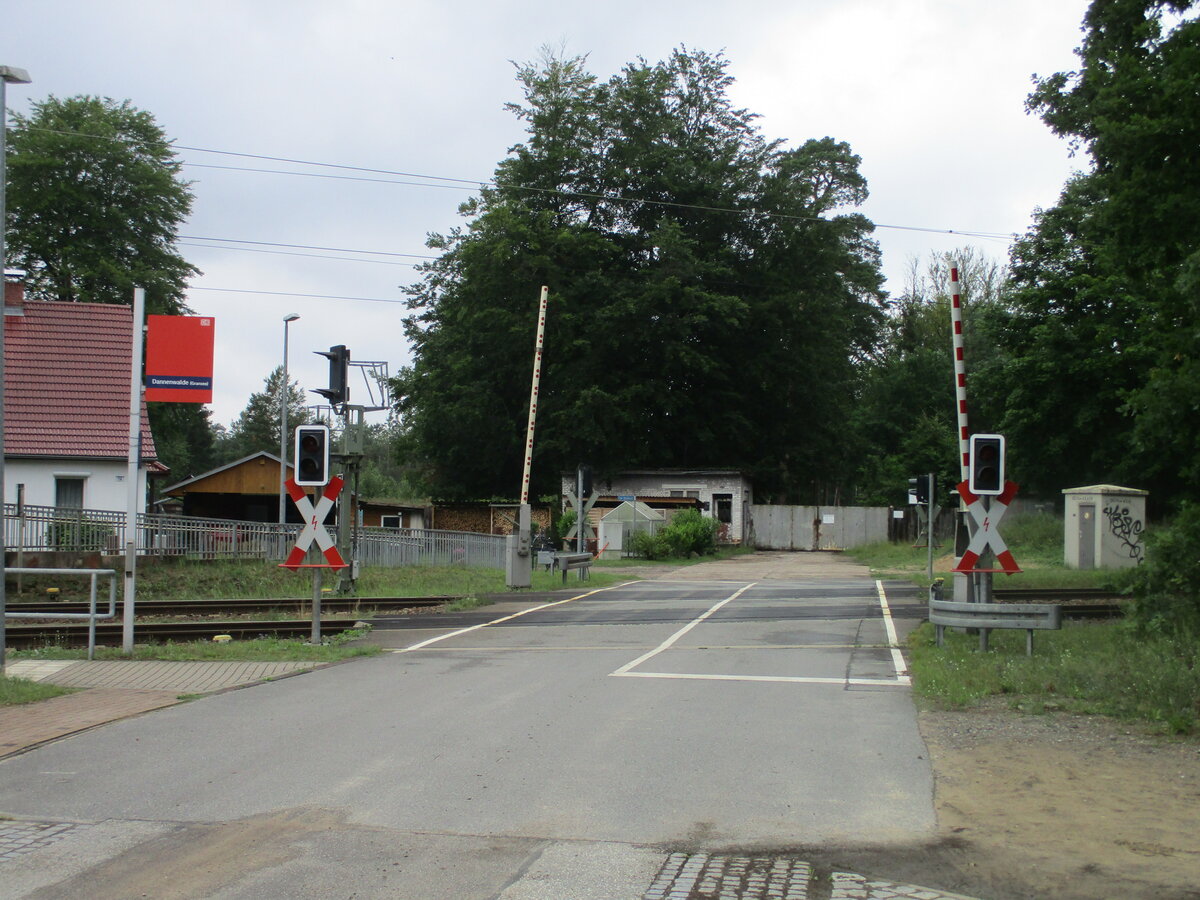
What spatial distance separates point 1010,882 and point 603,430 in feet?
147

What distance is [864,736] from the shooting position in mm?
8688

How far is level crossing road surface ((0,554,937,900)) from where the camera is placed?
18.1ft

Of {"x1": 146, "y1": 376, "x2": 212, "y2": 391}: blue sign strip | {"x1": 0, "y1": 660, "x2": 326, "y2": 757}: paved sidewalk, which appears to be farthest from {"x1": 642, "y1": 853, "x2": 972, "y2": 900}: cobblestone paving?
{"x1": 146, "y1": 376, "x2": 212, "y2": 391}: blue sign strip

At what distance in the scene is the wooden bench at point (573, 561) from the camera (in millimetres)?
28466

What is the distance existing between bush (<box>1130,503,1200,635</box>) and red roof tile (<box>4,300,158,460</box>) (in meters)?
27.3

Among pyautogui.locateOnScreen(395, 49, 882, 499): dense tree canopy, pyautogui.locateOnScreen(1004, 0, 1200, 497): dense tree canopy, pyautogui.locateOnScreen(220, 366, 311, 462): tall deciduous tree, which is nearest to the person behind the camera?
pyautogui.locateOnScreen(1004, 0, 1200, 497): dense tree canopy

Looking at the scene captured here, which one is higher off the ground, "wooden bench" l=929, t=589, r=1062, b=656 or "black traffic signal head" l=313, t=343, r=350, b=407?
"black traffic signal head" l=313, t=343, r=350, b=407

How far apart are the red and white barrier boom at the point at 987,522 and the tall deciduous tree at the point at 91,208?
38.0 metres

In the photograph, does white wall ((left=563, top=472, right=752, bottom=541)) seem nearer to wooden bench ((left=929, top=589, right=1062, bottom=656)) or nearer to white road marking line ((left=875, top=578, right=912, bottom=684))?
white road marking line ((left=875, top=578, right=912, bottom=684))

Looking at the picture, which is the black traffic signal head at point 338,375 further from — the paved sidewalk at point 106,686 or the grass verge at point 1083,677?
the grass verge at point 1083,677

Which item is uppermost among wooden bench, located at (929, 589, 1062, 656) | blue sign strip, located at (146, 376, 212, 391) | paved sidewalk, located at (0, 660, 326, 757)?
blue sign strip, located at (146, 376, 212, 391)

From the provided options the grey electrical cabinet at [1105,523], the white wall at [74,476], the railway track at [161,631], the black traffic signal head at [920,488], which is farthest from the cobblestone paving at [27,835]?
the grey electrical cabinet at [1105,523]

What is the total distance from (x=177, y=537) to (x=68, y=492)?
516cm

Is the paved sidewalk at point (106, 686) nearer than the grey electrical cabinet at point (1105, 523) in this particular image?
Yes
